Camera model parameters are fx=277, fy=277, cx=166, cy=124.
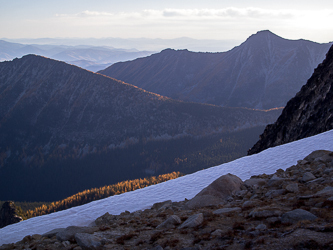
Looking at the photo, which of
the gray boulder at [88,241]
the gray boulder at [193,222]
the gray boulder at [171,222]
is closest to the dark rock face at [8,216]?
the gray boulder at [88,241]

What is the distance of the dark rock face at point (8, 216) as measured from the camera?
69.6m

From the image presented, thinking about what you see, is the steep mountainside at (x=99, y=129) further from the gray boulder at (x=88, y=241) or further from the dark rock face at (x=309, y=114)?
the gray boulder at (x=88, y=241)

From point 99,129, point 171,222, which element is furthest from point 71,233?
point 99,129

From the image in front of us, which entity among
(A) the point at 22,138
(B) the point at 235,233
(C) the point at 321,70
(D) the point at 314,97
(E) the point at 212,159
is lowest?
(E) the point at 212,159

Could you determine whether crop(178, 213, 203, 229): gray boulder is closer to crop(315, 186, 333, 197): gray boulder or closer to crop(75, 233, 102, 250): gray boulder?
crop(75, 233, 102, 250): gray boulder

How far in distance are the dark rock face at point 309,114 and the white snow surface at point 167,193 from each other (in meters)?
6.12

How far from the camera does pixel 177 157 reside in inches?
6004

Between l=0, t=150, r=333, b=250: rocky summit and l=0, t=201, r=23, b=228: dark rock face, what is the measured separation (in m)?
70.4

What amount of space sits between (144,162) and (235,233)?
485ft

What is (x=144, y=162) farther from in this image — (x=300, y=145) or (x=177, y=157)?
(x=300, y=145)

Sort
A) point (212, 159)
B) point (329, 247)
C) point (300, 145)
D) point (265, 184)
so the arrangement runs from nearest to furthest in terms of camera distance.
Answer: point (329, 247), point (265, 184), point (300, 145), point (212, 159)

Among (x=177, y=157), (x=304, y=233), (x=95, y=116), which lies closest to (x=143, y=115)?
(x=95, y=116)

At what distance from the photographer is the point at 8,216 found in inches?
2795

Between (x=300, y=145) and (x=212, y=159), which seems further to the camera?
(x=212, y=159)
